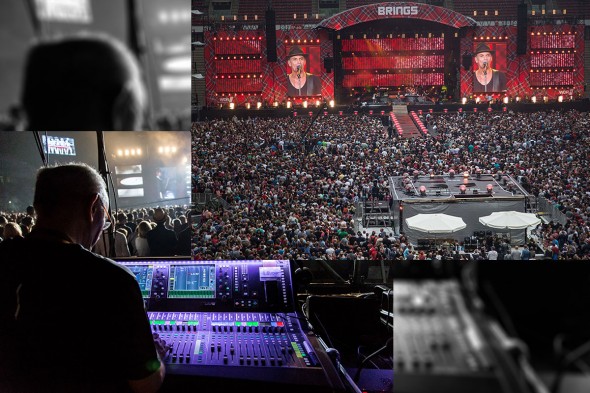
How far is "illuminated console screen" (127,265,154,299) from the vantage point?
226 cm

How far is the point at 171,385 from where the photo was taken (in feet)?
5.24

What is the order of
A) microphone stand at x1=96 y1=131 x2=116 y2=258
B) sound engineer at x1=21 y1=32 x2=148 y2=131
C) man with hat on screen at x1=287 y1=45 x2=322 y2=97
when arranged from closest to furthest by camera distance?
microphone stand at x1=96 y1=131 x2=116 y2=258
sound engineer at x1=21 y1=32 x2=148 y2=131
man with hat on screen at x1=287 y1=45 x2=322 y2=97

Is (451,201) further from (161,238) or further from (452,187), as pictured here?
(161,238)

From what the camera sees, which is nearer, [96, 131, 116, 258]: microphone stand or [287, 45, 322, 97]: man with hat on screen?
[96, 131, 116, 258]: microphone stand

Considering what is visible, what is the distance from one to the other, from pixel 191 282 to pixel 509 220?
2735mm

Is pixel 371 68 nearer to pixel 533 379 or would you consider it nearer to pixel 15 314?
pixel 15 314

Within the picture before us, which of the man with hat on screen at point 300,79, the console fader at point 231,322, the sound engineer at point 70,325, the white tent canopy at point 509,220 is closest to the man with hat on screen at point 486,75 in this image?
the white tent canopy at point 509,220

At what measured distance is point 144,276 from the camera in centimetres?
229

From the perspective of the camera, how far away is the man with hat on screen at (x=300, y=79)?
423 cm

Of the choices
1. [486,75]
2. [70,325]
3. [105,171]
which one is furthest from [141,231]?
[486,75]

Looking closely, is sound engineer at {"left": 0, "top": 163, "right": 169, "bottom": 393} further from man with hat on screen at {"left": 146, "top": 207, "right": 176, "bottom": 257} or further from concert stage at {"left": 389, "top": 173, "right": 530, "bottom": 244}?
concert stage at {"left": 389, "top": 173, "right": 530, "bottom": 244}

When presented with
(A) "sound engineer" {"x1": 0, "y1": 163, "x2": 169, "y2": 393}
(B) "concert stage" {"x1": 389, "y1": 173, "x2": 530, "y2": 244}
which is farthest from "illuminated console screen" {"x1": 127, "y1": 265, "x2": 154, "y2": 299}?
(B) "concert stage" {"x1": 389, "y1": 173, "x2": 530, "y2": 244}

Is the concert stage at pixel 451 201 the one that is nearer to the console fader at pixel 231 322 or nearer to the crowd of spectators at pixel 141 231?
the crowd of spectators at pixel 141 231

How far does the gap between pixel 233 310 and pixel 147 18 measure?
2.08 m
